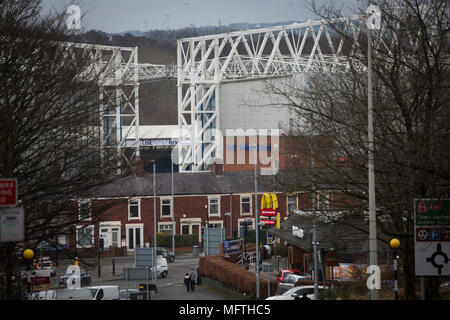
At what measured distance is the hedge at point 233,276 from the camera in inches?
1375

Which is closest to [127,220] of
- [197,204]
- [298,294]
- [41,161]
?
[197,204]

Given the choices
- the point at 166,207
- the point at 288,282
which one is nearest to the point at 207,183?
the point at 166,207

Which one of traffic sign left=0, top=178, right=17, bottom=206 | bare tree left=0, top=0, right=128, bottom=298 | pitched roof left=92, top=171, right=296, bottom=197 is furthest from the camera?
pitched roof left=92, top=171, right=296, bottom=197

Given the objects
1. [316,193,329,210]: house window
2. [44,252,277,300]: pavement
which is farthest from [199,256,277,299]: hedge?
[316,193,329,210]: house window

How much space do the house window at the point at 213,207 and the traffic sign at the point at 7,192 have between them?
51.2 meters

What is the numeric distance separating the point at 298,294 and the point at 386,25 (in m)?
10.4

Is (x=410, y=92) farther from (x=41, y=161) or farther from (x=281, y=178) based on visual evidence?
(x=41, y=161)

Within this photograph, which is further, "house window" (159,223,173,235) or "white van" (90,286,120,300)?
"house window" (159,223,173,235)

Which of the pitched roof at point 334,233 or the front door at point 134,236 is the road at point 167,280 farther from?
the pitched roof at point 334,233

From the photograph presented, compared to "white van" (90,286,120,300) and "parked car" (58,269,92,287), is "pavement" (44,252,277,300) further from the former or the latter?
"white van" (90,286,120,300)

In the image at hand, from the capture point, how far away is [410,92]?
70.2ft

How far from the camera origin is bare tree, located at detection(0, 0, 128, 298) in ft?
67.8

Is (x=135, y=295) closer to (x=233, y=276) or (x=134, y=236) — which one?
(x=233, y=276)

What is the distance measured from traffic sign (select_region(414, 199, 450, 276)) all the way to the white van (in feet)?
58.7
